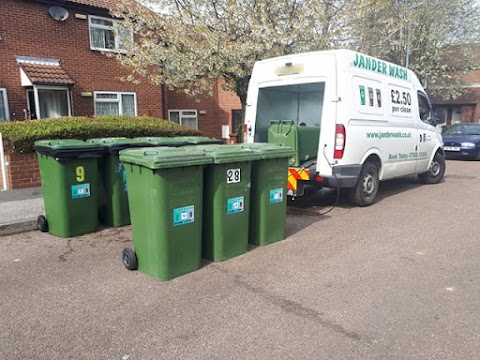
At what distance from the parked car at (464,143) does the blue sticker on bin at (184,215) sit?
47.2 ft

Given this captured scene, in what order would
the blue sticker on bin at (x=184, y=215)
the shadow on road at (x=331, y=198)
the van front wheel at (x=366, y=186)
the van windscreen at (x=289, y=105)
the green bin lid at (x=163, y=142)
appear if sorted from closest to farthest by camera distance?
the blue sticker on bin at (x=184, y=215), the green bin lid at (x=163, y=142), the van front wheel at (x=366, y=186), the shadow on road at (x=331, y=198), the van windscreen at (x=289, y=105)

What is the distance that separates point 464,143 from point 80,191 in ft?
48.1

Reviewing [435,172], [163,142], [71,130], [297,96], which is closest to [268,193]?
[163,142]

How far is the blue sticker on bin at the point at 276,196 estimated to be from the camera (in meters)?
4.84

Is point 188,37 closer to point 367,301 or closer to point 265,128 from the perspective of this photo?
point 265,128

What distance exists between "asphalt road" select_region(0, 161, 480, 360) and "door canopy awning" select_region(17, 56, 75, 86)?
7994mm

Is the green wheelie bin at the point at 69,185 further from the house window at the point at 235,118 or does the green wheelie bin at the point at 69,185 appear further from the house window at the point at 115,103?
the house window at the point at 235,118

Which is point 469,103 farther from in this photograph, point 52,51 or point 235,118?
point 52,51

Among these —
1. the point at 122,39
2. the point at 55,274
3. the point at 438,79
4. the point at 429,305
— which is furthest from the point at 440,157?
the point at 438,79

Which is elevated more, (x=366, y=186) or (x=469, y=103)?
(x=469, y=103)

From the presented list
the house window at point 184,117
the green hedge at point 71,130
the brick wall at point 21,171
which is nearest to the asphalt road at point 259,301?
the brick wall at point 21,171

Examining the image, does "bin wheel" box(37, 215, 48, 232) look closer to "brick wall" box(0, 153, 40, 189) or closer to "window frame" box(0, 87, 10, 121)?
"brick wall" box(0, 153, 40, 189)

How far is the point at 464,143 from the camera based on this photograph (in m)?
15.0

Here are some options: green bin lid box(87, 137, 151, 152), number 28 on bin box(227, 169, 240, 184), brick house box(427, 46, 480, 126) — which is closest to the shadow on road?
number 28 on bin box(227, 169, 240, 184)
